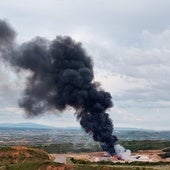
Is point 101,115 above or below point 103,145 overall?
above

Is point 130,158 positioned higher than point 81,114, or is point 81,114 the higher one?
point 81,114

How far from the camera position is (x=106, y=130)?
150 meters

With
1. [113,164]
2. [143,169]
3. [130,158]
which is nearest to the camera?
[143,169]

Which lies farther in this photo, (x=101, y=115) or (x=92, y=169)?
(x=101, y=115)

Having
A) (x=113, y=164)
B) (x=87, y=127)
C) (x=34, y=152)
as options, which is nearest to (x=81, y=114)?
(x=87, y=127)

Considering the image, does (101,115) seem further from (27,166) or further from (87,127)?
(27,166)

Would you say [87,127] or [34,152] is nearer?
[87,127]

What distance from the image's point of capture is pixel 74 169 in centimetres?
13075

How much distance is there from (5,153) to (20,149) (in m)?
7.08

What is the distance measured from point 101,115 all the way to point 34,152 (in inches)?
1601

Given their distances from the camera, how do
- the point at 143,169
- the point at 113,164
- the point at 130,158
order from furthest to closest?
the point at 130,158 < the point at 113,164 < the point at 143,169

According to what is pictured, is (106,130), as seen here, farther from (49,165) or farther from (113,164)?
(49,165)

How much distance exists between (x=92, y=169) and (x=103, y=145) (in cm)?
2603

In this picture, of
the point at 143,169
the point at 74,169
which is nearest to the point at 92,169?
the point at 74,169
